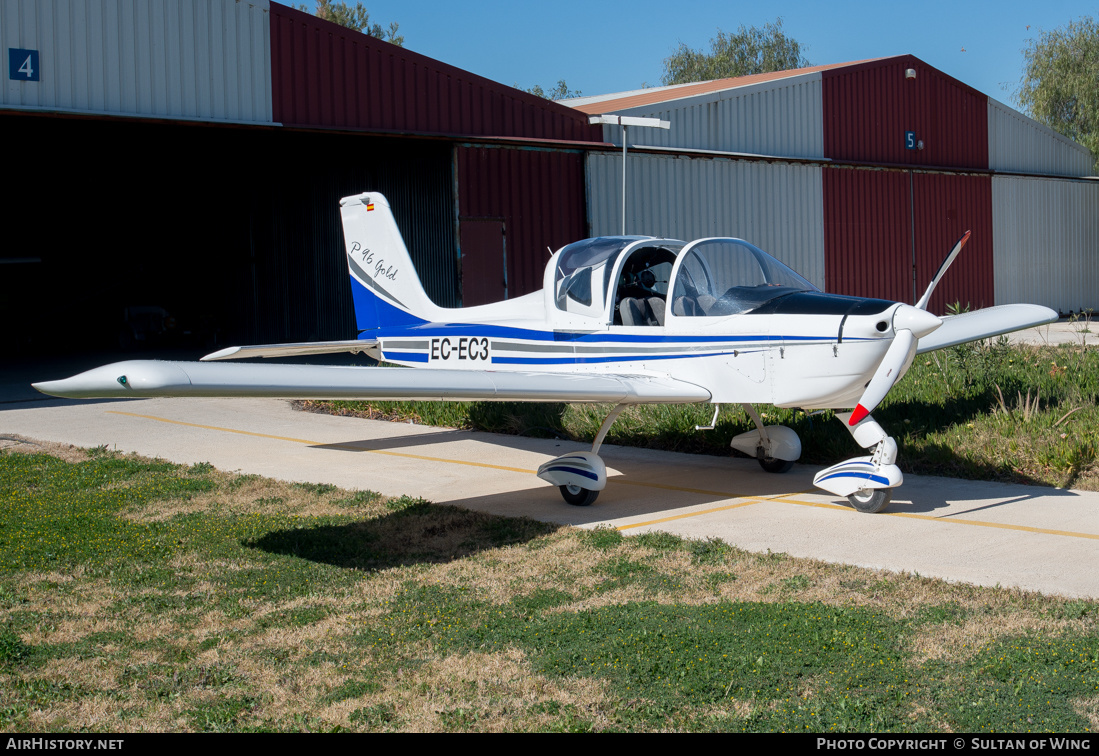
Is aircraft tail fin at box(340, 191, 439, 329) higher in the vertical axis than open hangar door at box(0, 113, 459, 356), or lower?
lower

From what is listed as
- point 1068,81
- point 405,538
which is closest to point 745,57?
point 1068,81

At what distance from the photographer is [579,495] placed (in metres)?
7.26

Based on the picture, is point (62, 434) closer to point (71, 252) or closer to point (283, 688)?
point (283, 688)

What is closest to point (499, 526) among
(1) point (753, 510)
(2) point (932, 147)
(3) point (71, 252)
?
(1) point (753, 510)

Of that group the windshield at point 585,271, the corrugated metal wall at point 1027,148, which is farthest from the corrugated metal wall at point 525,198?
the corrugated metal wall at point 1027,148

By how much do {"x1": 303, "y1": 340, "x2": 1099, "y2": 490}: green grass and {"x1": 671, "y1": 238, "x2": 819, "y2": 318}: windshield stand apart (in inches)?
47.1

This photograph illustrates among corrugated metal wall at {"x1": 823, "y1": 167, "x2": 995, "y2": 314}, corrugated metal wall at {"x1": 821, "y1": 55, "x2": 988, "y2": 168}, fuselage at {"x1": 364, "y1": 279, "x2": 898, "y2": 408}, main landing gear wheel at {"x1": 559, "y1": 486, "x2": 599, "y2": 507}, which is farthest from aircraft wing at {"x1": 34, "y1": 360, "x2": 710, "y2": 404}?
corrugated metal wall at {"x1": 821, "y1": 55, "x2": 988, "y2": 168}

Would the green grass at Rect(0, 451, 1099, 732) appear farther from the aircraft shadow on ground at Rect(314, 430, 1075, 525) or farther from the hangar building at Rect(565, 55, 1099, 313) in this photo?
the hangar building at Rect(565, 55, 1099, 313)

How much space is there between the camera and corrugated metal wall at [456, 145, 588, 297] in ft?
59.2

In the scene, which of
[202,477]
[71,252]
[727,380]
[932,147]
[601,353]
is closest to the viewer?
[727,380]

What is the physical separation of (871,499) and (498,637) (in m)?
3.36

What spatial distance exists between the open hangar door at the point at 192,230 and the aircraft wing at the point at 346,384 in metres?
10.9

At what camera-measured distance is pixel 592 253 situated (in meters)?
7.89

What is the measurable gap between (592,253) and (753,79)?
1751cm
